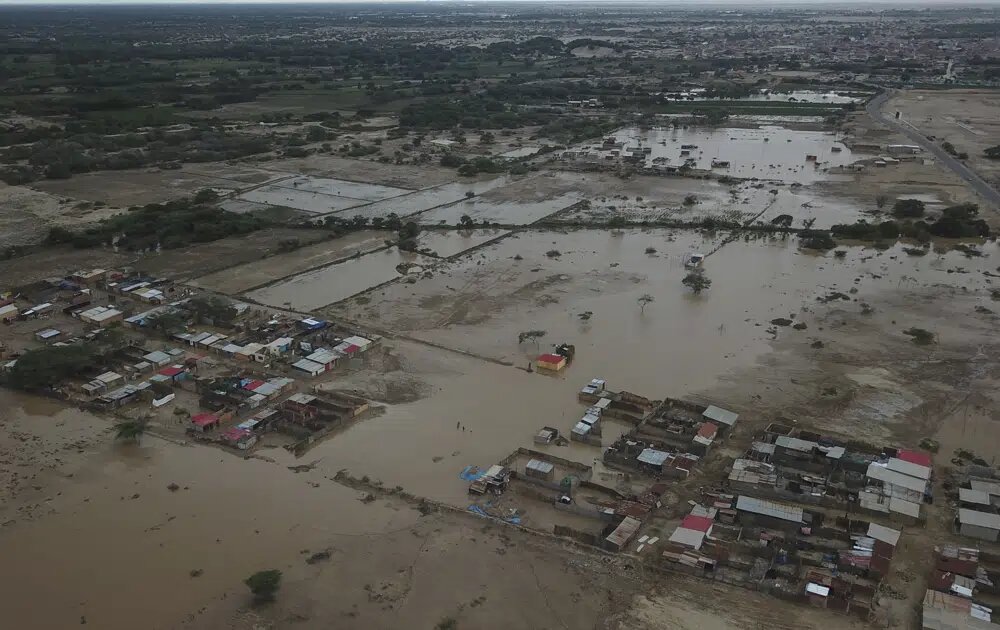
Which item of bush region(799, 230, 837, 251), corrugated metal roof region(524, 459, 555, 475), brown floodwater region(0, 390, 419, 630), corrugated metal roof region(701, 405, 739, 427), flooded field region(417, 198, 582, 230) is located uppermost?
bush region(799, 230, 837, 251)

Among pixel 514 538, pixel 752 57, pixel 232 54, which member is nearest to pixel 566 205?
pixel 514 538

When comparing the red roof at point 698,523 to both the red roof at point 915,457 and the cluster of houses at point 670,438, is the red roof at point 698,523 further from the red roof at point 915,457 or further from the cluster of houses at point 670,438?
the red roof at point 915,457

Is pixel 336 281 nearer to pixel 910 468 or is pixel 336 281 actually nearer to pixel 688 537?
pixel 688 537

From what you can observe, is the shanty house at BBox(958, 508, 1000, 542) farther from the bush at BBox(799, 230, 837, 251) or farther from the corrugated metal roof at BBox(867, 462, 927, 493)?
the bush at BBox(799, 230, 837, 251)

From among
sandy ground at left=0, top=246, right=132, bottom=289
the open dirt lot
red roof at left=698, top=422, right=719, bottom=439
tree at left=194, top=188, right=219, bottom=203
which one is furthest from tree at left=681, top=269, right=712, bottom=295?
tree at left=194, top=188, right=219, bottom=203

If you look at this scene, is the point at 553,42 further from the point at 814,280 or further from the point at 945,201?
the point at 814,280

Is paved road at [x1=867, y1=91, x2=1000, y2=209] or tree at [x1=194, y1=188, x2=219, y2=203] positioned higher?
paved road at [x1=867, y1=91, x2=1000, y2=209]
